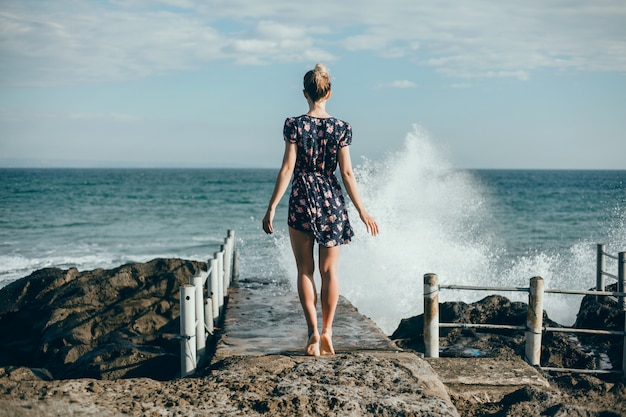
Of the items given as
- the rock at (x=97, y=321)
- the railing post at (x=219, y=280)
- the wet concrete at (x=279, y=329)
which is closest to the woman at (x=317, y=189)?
the wet concrete at (x=279, y=329)

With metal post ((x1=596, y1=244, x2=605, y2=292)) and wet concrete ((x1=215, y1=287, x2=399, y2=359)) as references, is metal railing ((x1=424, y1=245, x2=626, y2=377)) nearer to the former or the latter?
wet concrete ((x1=215, y1=287, x2=399, y2=359))

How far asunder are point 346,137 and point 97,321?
17.2 feet

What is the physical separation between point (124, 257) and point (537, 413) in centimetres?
1880

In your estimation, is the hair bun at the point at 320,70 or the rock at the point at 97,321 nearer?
the hair bun at the point at 320,70

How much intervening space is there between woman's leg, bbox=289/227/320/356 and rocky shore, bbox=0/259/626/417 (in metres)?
0.20

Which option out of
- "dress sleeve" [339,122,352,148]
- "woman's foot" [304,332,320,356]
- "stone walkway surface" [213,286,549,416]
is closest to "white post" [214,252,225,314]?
"stone walkway surface" [213,286,549,416]

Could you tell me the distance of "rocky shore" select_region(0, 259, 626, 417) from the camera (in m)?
3.35

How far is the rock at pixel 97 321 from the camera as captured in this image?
626 centimetres

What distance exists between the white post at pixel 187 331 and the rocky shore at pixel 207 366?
0.35 metres

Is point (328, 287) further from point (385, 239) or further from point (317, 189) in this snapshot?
point (385, 239)

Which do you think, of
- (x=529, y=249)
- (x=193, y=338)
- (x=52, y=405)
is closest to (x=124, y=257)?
(x=529, y=249)

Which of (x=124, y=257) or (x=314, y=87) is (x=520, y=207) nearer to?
(x=124, y=257)

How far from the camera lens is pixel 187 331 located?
183 inches

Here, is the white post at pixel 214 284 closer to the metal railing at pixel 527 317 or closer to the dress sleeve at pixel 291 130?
the metal railing at pixel 527 317
